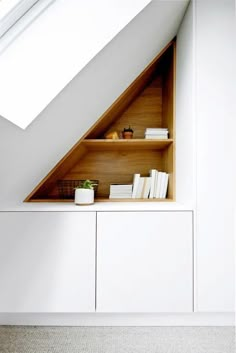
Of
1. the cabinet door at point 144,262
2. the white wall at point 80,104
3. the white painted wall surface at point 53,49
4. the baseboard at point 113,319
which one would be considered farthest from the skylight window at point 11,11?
the baseboard at point 113,319

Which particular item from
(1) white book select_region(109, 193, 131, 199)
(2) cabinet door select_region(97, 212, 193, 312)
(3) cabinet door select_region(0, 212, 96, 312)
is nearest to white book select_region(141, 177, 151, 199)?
(1) white book select_region(109, 193, 131, 199)

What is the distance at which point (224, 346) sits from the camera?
1442 mm

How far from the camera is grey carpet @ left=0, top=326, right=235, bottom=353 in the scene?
4.66 feet

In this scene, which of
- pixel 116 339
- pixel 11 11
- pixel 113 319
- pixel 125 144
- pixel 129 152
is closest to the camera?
pixel 11 11

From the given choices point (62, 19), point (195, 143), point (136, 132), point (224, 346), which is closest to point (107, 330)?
point (224, 346)

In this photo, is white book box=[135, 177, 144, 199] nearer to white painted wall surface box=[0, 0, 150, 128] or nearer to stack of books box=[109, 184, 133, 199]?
stack of books box=[109, 184, 133, 199]

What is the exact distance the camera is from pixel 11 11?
1.10 metres

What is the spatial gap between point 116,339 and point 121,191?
94 cm

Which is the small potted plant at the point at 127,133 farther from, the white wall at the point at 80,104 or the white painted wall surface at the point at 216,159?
the white painted wall surface at the point at 216,159

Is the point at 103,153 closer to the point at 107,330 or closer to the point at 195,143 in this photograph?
the point at 195,143

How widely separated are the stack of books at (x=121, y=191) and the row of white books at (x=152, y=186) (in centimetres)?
5

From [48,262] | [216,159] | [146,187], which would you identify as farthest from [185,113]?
[48,262]

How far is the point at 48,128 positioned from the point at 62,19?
1.79ft

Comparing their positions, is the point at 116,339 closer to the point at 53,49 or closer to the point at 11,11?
the point at 53,49
